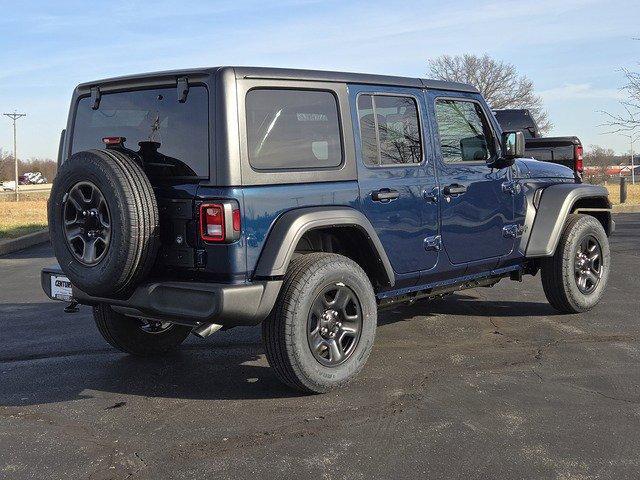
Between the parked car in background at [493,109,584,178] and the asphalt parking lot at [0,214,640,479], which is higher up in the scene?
the parked car in background at [493,109,584,178]

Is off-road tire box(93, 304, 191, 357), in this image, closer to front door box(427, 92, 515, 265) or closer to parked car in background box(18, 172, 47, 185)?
front door box(427, 92, 515, 265)

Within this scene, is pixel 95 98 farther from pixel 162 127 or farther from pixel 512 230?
pixel 512 230

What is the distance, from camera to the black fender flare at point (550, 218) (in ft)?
19.4

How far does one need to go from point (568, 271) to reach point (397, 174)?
2.16 metres

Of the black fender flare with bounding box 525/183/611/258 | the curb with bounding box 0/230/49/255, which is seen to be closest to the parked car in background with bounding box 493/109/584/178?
the black fender flare with bounding box 525/183/611/258

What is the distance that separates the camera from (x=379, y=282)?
4836 mm

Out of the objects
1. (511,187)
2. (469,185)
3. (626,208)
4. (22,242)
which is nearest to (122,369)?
(469,185)

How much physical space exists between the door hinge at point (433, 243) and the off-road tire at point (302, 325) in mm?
757

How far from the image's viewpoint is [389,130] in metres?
4.87

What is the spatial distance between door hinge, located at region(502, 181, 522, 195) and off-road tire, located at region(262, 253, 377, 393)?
1790 mm

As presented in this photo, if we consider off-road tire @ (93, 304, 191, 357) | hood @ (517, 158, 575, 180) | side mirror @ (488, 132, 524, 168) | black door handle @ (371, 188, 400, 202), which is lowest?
off-road tire @ (93, 304, 191, 357)

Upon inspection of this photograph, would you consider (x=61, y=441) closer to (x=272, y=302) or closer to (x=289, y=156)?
(x=272, y=302)

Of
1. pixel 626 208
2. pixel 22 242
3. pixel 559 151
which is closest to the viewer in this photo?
pixel 559 151

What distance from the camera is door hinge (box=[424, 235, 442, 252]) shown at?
16.3 feet
